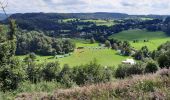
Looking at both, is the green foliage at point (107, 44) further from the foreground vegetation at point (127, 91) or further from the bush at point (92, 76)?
the foreground vegetation at point (127, 91)

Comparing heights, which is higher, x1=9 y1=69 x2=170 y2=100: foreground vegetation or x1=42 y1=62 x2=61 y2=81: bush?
x1=9 y1=69 x2=170 y2=100: foreground vegetation

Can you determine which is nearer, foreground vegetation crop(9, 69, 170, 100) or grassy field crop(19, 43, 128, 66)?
foreground vegetation crop(9, 69, 170, 100)

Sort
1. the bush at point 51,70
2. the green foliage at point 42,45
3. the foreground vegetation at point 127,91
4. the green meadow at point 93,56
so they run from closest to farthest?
the foreground vegetation at point 127,91 < the bush at point 51,70 < the green meadow at point 93,56 < the green foliage at point 42,45

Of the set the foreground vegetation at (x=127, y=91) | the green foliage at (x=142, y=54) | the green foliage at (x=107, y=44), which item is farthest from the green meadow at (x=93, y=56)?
the foreground vegetation at (x=127, y=91)

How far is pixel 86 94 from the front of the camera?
605 centimetres

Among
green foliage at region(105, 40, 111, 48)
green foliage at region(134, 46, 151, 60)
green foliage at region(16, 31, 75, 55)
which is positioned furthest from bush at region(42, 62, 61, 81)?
green foliage at region(105, 40, 111, 48)

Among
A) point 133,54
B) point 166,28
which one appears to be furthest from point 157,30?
point 133,54

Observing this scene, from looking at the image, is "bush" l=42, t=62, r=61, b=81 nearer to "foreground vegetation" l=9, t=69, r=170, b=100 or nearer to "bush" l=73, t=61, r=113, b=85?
"bush" l=73, t=61, r=113, b=85

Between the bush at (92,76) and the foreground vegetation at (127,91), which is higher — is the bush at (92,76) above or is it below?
below

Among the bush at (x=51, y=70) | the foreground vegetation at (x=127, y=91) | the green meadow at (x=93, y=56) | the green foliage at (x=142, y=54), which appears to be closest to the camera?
the foreground vegetation at (x=127, y=91)

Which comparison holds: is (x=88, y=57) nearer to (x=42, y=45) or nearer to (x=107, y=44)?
(x=107, y=44)

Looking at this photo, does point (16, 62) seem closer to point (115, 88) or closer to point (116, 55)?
point (115, 88)

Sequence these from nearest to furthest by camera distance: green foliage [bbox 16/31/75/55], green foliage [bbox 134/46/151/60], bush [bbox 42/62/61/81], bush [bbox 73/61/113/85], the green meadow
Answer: bush [bbox 73/61/113/85]
bush [bbox 42/62/61/81]
the green meadow
green foliage [bbox 134/46/151/60]
green foliage [bbox 16/31/75/55]

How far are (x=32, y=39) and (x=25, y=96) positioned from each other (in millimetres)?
158431
